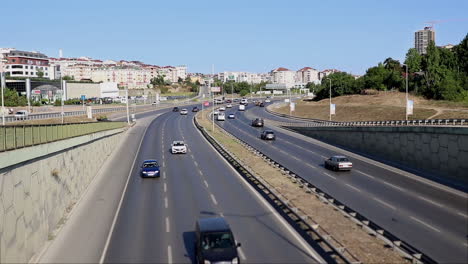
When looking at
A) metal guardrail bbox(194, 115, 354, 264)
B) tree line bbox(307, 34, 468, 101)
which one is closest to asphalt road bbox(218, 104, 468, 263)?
metal guardrail bbox(194, 115, 354, 264)

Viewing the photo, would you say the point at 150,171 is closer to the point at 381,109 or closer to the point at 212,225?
the point at 212,225

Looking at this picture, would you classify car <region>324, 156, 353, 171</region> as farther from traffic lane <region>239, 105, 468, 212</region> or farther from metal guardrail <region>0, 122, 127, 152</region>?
metal guardrail <region>0, 122, 127, 152</region>

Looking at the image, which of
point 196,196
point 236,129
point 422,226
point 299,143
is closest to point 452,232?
point 422,226

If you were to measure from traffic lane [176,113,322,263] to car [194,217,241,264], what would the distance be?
140 cm

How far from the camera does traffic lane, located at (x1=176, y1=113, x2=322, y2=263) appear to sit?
18.3m

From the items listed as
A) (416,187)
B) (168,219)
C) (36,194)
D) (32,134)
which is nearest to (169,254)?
(168,219)

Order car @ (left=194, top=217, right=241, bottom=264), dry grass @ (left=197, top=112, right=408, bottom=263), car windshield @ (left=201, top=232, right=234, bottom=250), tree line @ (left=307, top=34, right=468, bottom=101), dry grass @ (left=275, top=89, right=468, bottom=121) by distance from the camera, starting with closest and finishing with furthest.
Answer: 1. car @ (left=194, top=217, right=241, bottom=264)
2. car windshield @ (left=201, top=232, right=234, bottom=250)
3. dry grass @ (left=197, top=112, right=408, bottom=263)
4. dry grass @ (left=275, top=89, right=468, bottom=121)
5. tree line @ (left=307, top=34, right=468, bottom=101)

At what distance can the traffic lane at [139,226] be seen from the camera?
18.8 metres

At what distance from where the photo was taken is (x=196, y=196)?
29938 mm

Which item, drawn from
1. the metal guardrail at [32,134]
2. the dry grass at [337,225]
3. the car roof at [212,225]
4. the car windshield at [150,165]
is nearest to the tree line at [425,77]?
the dry grass at [337,225]

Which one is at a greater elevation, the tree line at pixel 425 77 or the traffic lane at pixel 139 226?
the tree line at pixel 425 77

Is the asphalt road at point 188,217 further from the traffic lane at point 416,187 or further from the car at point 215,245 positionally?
the traffic lane at point 416,187

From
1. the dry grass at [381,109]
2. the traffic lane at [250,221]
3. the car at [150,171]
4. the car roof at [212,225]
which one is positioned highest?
the dry grass at [381,109]

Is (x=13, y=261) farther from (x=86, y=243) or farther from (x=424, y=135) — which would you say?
(x=424, y=135)
